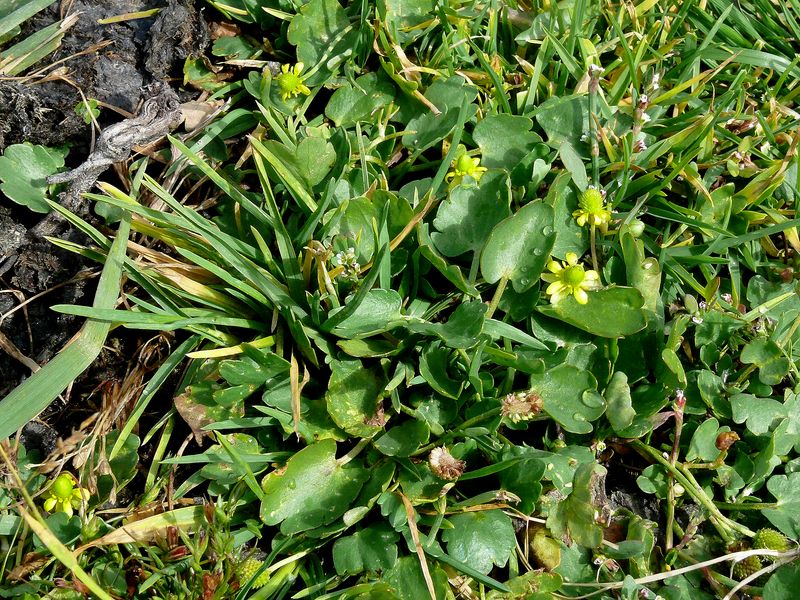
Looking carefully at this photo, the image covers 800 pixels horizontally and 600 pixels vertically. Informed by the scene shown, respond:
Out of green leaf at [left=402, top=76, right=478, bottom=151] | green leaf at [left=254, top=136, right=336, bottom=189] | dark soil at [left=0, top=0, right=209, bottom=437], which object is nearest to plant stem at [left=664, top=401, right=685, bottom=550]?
green leaf at [left=402, top=76, right=478, bottom=151]

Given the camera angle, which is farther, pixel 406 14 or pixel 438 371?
pixel 406 14

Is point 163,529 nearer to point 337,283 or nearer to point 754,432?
point 337,283

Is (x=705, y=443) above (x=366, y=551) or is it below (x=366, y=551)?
below

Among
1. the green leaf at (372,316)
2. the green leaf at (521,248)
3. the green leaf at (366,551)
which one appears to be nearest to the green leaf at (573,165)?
the green leaf at (521,248)

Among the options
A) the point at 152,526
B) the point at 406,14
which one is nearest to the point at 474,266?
the point at 406,14

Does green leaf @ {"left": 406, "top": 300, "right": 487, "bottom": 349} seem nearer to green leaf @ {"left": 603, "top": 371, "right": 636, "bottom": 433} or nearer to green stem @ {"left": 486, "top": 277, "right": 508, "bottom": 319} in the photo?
green stem @ {"left": 486, "top": 277, "right": 508, "bottom": 319}

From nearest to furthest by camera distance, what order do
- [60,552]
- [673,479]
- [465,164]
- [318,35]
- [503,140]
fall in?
[60,552] → [673,479] → [465,164] → [503,140] → [318,35]

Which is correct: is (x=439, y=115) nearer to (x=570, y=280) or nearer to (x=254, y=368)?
(x=570, y=280)

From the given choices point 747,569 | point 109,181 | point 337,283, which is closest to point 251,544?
point 337,283
